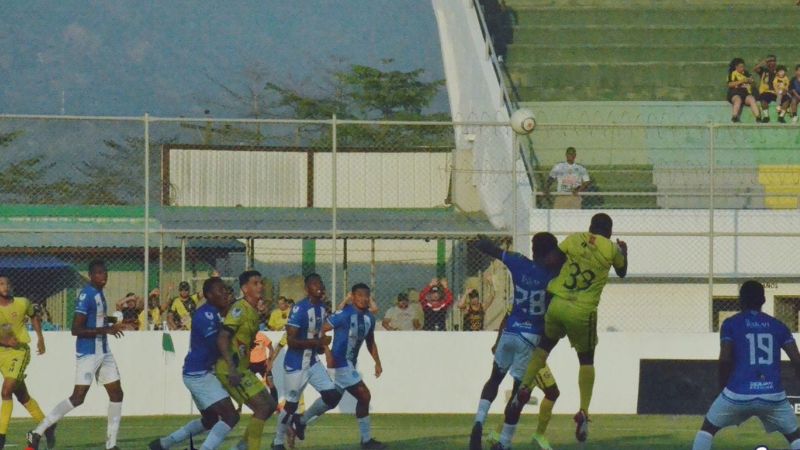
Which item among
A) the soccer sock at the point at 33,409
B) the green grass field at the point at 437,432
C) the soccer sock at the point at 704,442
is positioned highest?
the soccer sock at the point at 704,442

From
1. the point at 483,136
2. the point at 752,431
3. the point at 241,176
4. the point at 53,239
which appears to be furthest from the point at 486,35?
the point at 752,431

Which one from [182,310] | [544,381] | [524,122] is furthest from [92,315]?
[524,122]

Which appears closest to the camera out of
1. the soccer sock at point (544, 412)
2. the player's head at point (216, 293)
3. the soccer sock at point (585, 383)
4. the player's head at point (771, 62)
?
the player's head at point (216, 293)

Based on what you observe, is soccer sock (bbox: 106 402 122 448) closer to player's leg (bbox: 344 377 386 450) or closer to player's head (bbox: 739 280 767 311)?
player's leg (bbox: 344 377 386 450)

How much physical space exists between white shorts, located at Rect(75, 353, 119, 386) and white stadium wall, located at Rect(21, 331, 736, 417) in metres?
6.48

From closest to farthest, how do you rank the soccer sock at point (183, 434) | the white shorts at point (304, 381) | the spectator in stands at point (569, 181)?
the soccer sock at point (183, 434) → the white shorts at point (304, 381) → the spectator in stands at point (569, 181)

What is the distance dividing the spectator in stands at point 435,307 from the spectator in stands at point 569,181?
2.66 meters

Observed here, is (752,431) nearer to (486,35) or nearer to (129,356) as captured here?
(129,356)

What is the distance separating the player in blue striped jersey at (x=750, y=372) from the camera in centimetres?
1360

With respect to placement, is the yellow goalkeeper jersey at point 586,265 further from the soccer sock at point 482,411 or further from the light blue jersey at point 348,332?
the light blue jersey at point 348,332

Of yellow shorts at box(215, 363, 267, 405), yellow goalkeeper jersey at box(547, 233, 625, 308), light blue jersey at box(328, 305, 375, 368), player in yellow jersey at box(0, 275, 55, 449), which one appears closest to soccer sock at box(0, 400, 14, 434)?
player in yellow jersey at box(0, 275, 55, 449)

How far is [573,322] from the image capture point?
650 inches

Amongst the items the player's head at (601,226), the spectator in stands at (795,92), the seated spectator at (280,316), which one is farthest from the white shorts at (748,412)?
the spectator in stands at (795,92)

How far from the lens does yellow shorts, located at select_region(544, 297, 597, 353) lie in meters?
16.5
